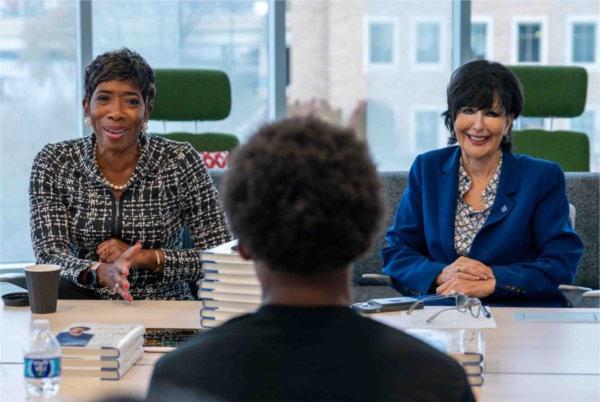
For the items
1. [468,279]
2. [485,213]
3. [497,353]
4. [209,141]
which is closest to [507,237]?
[485,213]

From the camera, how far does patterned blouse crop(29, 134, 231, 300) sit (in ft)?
9.12

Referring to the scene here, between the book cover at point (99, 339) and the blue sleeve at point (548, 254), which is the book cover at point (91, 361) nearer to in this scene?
the book cover at point (99, 339)

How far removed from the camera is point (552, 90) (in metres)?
4.16

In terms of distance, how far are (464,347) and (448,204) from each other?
108 centimetres

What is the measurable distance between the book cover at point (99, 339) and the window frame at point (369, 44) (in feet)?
12.5

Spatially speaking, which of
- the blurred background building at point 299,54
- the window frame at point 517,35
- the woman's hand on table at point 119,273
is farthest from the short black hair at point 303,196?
the window frame at point 517,35

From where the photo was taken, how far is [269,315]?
42.0 inches

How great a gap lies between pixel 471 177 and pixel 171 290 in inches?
37.0

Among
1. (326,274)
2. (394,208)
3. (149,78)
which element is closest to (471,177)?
(394,208)

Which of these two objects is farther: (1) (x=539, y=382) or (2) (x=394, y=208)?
(2) (x=394, y=208)

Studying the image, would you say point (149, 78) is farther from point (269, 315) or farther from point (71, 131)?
point (71, 131)

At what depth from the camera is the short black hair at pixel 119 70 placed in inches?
113

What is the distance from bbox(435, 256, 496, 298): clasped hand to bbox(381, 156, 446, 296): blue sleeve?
0.24ft

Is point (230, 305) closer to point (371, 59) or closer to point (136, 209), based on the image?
point (136, 209)
